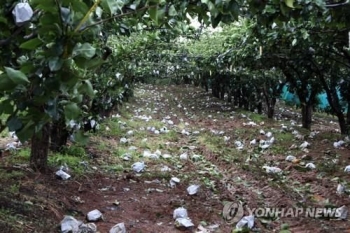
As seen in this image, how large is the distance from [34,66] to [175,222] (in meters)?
2.42

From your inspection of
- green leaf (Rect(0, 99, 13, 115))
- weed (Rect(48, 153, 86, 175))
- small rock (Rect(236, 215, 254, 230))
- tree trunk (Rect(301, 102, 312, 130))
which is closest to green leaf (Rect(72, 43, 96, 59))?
green leaf (Rect(0, 99, 13, 115))

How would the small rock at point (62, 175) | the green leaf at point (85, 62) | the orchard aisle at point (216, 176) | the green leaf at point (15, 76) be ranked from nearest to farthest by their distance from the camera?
the green leaf at point (15, 76)
the green leaf at point (85, 62)
the orchard aisle at point (216, 176)
the small rock at point (62, 175)

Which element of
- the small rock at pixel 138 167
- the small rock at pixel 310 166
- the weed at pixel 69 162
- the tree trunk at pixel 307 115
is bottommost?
the tree trunk at pixel 307 115

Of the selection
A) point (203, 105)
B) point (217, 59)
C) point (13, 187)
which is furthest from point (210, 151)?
point (203, 105)

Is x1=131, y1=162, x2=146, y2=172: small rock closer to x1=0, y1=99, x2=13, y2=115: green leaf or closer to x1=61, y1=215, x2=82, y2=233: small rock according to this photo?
x1=61, y1=215, x2=82, y2=233: small rock

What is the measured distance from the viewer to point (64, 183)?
13.7 feet

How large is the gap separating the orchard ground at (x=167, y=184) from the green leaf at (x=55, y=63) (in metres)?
1.93

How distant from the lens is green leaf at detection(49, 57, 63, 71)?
1134 millimetres

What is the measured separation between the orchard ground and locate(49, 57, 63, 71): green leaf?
6.34 feet

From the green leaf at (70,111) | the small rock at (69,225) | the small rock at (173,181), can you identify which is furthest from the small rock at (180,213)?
the green leaf at (70,111)

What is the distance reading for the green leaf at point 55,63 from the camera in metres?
1.13

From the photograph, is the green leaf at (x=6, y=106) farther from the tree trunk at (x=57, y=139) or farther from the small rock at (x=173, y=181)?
the tree trunk at (x=57, y=139)

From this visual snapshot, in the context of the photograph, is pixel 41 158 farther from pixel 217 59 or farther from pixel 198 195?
pixel 217 59

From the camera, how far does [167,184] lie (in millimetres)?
4637
